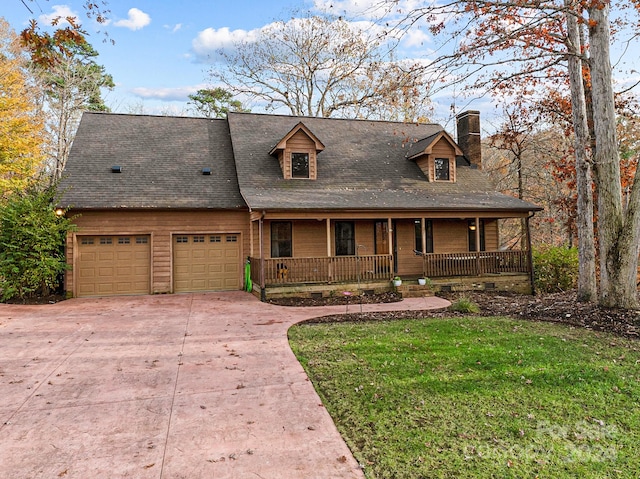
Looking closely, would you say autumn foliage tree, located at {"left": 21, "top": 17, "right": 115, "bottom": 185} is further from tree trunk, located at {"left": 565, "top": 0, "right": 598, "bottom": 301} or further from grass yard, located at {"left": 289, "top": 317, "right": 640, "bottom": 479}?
tree trunk, located at {"left": 565, "top": 0, "right": 598, "bottom": 301}

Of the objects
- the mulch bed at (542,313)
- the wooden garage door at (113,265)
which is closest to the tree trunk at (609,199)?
the mulch bed at (542,313)

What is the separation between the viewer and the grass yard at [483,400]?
121 inches

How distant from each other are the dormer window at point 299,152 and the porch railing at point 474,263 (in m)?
5.33

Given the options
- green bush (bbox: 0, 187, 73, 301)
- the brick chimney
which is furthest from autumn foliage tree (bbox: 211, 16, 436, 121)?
green bush (bbox: 0, 187, 73, 301)

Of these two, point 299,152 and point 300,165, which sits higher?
point 299,152

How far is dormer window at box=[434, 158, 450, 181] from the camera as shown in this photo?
51.6ft

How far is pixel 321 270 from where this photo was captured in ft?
39.9

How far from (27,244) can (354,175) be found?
10686 millimetres

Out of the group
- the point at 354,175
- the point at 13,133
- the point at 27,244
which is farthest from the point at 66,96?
the point at 354,175

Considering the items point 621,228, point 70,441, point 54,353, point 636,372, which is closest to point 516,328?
point 636,372

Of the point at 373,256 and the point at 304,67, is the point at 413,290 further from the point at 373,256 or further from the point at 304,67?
the point at 304,67

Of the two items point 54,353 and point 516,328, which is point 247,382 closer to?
point 54,353

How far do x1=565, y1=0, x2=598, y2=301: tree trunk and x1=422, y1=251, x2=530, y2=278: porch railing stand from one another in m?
3.43

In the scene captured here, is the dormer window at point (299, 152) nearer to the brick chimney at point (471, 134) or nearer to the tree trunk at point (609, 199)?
the brick chimney at point (471, 134)
